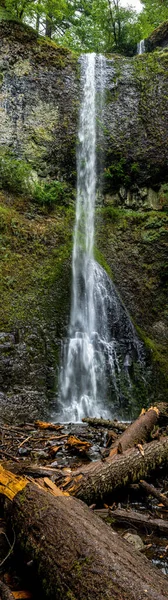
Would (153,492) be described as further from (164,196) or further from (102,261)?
(164,196)

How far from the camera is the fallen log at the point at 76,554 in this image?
133cm

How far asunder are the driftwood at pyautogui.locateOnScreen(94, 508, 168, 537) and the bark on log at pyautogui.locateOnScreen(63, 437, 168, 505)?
123 millimetres

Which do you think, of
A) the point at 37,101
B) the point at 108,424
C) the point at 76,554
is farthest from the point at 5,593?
the point at 37,101

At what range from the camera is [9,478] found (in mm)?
2105

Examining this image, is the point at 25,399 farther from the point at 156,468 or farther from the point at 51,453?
the point at 156,468

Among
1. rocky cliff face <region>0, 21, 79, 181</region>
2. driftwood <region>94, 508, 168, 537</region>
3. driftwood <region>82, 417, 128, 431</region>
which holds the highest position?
rocky cliff face <region>0, 21, 79, 181</region>

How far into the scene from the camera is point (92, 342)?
822 cm

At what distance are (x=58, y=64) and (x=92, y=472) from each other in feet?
43.8

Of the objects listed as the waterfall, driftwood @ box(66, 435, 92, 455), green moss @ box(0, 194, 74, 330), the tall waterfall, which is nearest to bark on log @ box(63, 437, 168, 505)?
driftwood @ box(66, 435, 92, 455)

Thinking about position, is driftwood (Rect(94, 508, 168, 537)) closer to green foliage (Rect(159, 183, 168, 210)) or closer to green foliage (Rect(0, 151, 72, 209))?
green foliage (Rect(0, 151, 72, 209))

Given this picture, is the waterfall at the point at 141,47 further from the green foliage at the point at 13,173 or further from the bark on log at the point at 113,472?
the bark on log at the point at 113,472

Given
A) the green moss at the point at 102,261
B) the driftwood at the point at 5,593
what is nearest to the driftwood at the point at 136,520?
the driftwood at the point at 5,593

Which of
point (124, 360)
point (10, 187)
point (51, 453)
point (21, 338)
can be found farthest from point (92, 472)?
point (10, 187)

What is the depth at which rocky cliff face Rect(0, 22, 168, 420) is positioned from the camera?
27.9 feet
